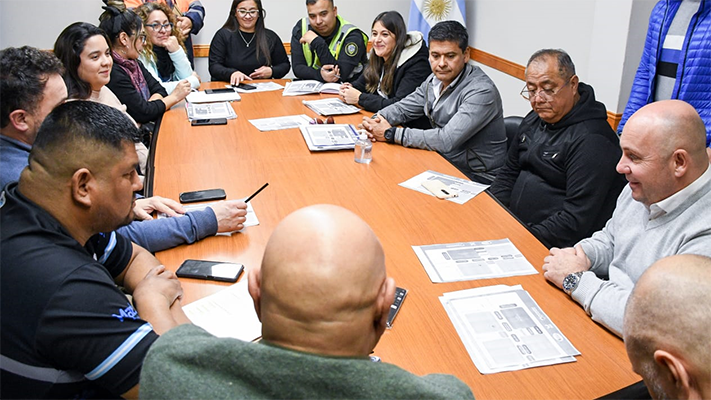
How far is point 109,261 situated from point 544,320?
3.97 ft

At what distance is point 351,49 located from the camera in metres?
4.26

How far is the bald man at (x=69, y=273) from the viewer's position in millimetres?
1066

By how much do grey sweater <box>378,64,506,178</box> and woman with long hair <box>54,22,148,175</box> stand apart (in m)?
1.53

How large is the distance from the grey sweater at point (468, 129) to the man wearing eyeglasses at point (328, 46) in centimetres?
134

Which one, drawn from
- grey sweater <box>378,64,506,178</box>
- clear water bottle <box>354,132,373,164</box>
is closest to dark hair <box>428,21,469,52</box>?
grey sweater <box>378,64,506,178</box>

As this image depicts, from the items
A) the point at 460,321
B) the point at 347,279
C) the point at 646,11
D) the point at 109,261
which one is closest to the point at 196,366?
the point at 347,279

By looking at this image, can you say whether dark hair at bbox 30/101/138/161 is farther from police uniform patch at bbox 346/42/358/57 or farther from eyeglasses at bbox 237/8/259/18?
eyeglasses at bbox 237/8/259/18

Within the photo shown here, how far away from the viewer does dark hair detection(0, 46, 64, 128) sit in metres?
1.77

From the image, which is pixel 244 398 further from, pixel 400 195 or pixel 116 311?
pixel 400 195

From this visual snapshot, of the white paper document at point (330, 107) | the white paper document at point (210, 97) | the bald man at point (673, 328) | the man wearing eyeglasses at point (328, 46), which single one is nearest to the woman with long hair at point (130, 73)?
the white paper document at point (210, 97)

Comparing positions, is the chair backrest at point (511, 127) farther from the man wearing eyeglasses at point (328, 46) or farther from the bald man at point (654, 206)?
the man wearing eyeglasses at point (328, 46)

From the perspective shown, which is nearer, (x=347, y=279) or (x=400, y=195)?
(x=347, y=279)

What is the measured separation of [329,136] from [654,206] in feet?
5.49

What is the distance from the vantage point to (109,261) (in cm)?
156
